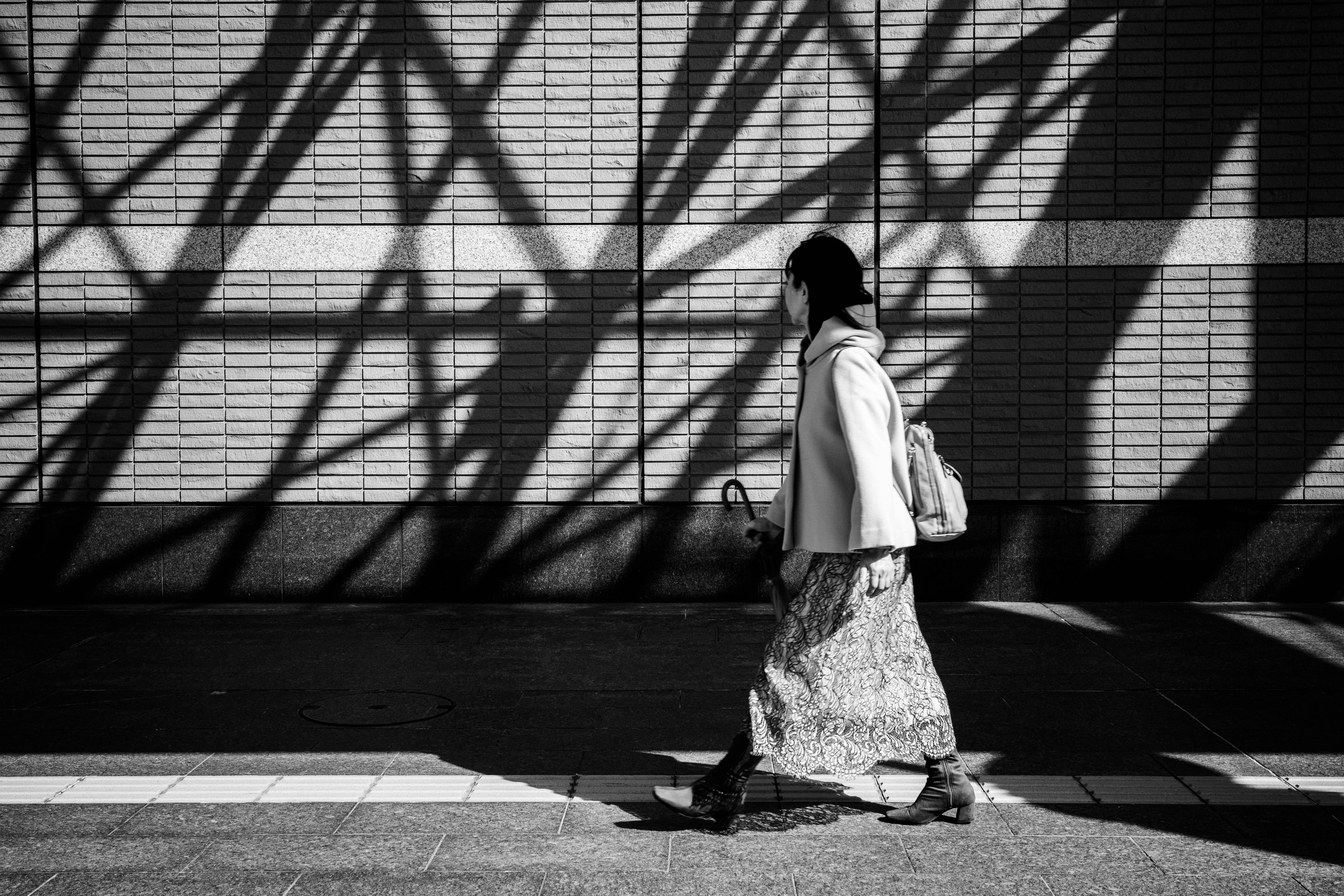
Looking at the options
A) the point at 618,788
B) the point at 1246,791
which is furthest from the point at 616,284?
the point at 1246,791

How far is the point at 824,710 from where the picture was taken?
3.73 meters

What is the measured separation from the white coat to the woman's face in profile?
0.33 ft

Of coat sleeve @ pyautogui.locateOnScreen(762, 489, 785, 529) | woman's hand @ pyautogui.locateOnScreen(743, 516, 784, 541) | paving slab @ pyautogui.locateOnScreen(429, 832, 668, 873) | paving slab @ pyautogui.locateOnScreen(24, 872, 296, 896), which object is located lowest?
paving slab @ pyautogui.locateOnScreen(24, 872, 296, 896)

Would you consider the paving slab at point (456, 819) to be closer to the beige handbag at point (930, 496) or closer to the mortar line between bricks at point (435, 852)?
the mortar line between bricks at point (435, 852)

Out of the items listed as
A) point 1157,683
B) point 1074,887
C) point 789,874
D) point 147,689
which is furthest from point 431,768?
point 1157,683

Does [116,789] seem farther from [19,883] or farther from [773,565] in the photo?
[773,565]

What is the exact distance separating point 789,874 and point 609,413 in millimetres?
4699

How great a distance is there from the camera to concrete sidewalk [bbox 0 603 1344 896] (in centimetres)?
352

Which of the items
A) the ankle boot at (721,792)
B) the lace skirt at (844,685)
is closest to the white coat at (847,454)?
the lace skirt at (844,685)

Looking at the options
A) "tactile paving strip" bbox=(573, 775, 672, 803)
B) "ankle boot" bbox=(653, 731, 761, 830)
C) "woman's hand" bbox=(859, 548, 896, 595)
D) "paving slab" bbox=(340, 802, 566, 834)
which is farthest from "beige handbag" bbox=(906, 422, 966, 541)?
"paving slab" bbox=(340, 802, 566, 834)

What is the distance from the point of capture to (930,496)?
3.78m

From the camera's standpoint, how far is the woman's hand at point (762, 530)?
3908 millimetres

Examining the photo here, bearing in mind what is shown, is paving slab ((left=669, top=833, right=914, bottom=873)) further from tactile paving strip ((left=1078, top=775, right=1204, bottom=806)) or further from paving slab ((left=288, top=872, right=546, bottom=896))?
tactile paving strip ((left=1078, top=775, right=1204, bottom=806))

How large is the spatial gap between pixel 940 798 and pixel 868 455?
1197 mm
